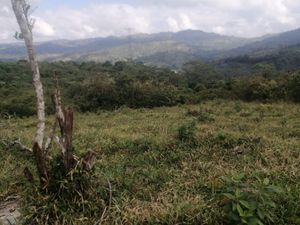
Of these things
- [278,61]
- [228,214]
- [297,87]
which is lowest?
[278,61]

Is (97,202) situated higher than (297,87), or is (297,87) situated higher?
(97,202)

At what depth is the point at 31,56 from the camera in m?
8.13

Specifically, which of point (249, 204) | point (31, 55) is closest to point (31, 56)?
point (31, 55)

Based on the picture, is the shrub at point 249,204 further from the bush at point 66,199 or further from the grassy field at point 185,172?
the bush at point 66,199

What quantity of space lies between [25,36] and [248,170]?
5.27 m

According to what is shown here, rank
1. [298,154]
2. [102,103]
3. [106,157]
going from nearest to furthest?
[298,154] < [106,157] < [102,103]

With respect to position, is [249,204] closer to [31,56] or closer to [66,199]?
[66,199]

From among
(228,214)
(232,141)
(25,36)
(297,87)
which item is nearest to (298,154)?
(232,141)

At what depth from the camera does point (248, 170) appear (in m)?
7.00

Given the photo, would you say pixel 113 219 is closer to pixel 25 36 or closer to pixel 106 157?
pixel 106 157

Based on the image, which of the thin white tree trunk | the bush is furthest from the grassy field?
the thin white tree trunk

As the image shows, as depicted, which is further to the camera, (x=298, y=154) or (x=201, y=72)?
(x=201, y=72)

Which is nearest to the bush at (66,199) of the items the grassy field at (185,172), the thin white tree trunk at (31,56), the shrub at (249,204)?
the grassy field at (185,172)

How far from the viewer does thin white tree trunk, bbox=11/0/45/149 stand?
26.8 ft
